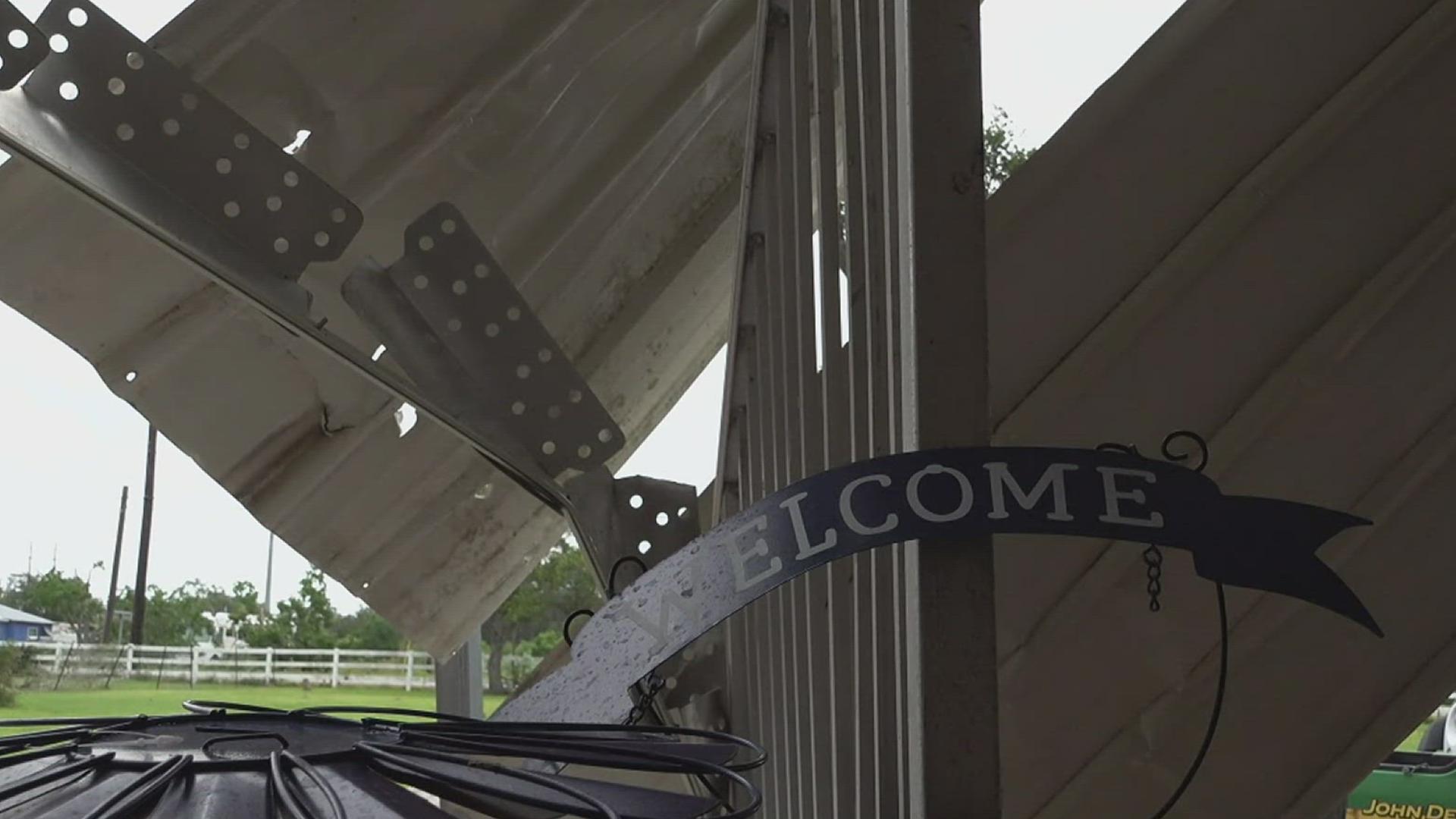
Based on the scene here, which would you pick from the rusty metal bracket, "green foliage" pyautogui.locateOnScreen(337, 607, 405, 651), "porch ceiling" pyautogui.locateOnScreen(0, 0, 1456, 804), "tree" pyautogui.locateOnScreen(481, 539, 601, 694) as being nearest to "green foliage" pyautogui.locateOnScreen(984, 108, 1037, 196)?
"porch ceiling" pyautogui.locateOnScreen(0, 0, 1456, 804)

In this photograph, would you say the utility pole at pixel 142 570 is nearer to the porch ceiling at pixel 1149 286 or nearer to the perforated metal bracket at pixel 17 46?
the porch ceiling at pixel 1149 286

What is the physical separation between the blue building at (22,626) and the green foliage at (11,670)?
0.29 m

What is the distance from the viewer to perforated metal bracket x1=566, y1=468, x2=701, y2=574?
1.71 m

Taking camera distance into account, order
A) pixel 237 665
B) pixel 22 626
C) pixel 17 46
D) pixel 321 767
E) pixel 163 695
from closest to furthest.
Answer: pixel 321 767 → pixel 17 46 → pixel 163 695 → pixel 22 626 → pixel 237 665

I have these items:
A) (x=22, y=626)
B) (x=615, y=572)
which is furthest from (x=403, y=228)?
(x=22, y=626)

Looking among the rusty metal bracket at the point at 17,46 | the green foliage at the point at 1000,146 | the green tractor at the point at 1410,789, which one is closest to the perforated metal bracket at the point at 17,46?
the rusty metal bracket at the point at 17,46

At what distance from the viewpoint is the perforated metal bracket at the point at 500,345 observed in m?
1.64

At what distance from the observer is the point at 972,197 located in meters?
0.74

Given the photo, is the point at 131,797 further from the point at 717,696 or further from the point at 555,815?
the point at 717,696

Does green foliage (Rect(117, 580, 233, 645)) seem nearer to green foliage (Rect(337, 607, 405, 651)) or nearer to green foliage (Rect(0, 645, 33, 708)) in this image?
green foliage (Rect(337, 607, 405, 651))

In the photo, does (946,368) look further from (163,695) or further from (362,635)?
(362,635)

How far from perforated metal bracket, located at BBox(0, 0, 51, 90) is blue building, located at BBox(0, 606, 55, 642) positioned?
8.07ft

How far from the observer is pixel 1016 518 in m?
0.71

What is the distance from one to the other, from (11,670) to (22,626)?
80 centimetres
